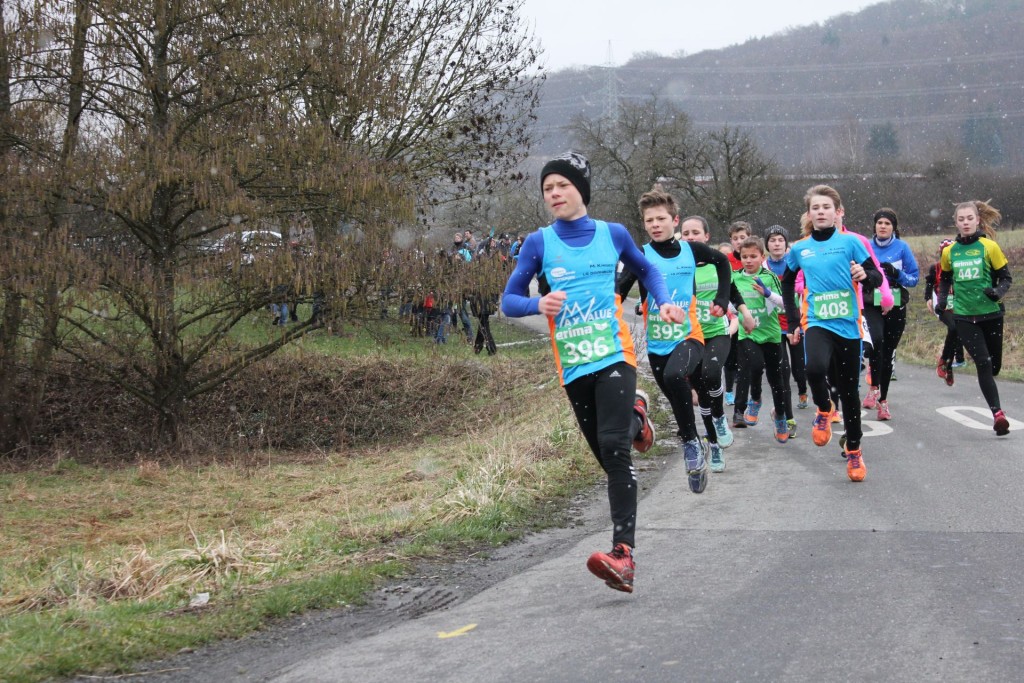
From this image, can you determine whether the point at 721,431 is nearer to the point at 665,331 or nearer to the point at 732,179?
the point at 665,331

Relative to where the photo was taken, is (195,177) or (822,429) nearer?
(822,429)

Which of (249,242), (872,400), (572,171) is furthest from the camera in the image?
(249,242)

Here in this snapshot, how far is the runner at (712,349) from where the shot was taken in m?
9.14

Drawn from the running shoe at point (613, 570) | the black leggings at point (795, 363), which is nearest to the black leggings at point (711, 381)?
the black leggings at point (795, 363)

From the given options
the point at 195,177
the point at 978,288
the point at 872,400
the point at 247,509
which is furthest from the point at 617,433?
the point at 195,177

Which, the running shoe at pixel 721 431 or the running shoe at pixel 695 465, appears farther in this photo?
the running shoe at pixel 721 431

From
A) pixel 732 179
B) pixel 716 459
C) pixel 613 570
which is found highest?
pixel 732 179

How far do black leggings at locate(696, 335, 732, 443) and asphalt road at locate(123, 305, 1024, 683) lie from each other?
86 centimetres

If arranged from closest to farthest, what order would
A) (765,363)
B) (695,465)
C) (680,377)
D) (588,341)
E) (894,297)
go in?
(588,341), (695,465), (680,377), (765,363), (894,297)

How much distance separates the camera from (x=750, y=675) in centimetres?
421

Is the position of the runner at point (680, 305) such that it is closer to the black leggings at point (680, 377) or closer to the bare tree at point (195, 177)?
the black leggings at point (680, 377)

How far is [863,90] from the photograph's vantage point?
166250mm

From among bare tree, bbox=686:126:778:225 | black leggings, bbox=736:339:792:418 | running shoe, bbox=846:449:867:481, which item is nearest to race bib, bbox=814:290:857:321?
running shoe, bbox=846:449:867:481

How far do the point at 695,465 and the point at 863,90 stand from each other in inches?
6709
